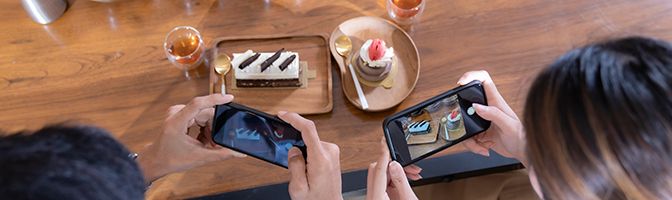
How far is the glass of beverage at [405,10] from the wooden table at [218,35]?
1.0 inches

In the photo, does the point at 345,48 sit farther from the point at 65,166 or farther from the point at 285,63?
the point at 65,166

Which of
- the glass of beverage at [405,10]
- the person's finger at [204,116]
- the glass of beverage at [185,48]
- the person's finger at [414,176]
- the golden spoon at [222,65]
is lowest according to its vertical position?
the person's finger at [414,176]

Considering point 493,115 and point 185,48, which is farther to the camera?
point 185,48

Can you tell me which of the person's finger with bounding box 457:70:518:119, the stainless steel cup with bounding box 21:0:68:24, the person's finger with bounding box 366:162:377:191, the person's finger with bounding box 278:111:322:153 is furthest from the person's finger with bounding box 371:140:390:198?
the stainless steel cup with bounding box 21:0:68:24

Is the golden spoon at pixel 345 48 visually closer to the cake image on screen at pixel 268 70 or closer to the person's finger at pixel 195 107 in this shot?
the cake image on screen at pixel 268 70

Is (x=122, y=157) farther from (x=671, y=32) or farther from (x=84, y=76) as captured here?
(x=671, y=32)

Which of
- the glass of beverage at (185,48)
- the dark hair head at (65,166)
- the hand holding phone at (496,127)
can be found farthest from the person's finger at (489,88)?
the dark hair head at (65,166)

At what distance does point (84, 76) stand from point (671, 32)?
123 cm

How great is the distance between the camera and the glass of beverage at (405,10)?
1.05 m

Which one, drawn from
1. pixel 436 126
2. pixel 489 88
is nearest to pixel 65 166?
pixel 436 126

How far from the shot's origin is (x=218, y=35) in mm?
1054

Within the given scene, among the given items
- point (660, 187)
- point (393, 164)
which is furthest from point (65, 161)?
point (660, 187)

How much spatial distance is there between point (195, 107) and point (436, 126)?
0.44 meters

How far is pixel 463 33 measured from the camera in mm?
1069
